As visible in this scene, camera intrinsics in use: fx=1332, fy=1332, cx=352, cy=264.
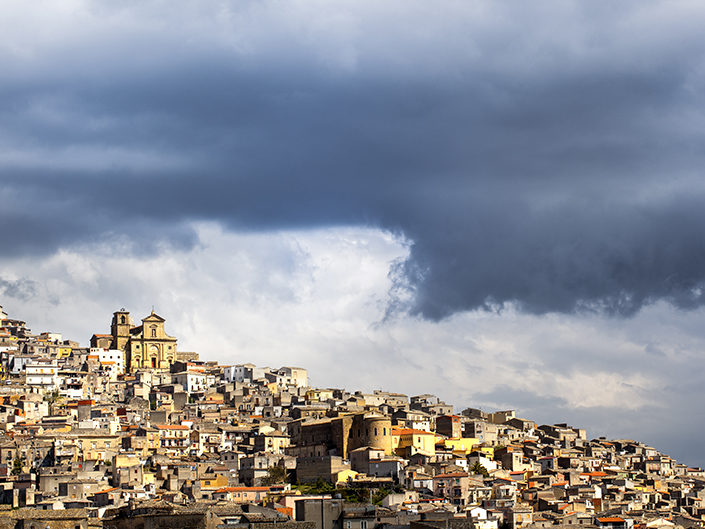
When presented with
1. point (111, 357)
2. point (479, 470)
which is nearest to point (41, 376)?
point (111, 357)

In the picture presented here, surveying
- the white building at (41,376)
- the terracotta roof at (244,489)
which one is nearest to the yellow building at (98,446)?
the terracotta roof at (244,489)

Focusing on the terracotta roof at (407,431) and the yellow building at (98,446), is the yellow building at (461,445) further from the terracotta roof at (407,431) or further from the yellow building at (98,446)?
the yellow building at (98,446)

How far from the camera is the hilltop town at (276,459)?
64119 millimetres

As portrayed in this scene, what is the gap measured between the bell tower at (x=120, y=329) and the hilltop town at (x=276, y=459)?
2.21 meters

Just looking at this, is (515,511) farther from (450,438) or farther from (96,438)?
(96,438)

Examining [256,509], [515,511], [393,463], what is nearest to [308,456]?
[393,463]

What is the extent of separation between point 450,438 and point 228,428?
670 inches

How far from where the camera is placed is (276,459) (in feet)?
282

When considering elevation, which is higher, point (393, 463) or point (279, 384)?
point (279, 384)

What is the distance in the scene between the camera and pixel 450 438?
98062 millimetres

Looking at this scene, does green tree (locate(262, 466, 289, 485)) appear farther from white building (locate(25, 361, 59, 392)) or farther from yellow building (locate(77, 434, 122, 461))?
white building (locate(25, 361, 59, 392))

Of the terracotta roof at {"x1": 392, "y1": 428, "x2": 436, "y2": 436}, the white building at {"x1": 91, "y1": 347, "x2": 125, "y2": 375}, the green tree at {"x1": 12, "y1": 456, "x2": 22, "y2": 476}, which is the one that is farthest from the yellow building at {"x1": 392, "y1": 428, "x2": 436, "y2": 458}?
the white building at {"x1": 91, "y1": 347, "x2": 125, "y2": 375}

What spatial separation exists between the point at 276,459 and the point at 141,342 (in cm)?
5222

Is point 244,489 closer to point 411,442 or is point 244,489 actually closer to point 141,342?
point 411,442
